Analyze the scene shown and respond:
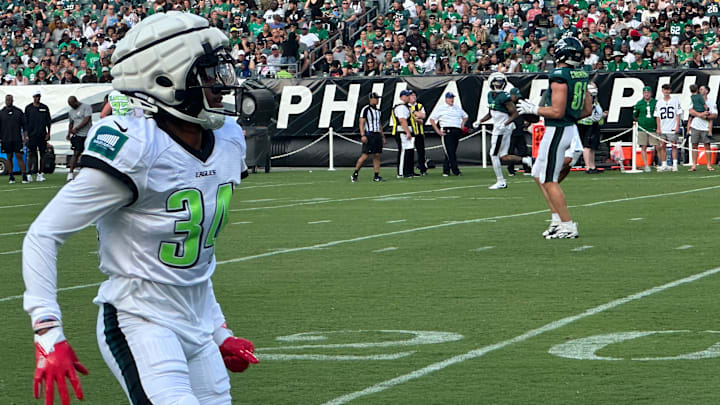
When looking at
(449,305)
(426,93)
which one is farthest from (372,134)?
(449,305)

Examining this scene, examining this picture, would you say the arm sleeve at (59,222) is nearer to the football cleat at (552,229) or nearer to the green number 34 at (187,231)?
the green number 34 at (187,231)

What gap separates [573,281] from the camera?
996 centimetres

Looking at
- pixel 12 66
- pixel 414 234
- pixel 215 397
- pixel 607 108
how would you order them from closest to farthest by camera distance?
pixel 215 397 < pixel 414 234 < pixel 607 108 < pixel 12 66

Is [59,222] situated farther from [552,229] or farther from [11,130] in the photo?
[11,130]

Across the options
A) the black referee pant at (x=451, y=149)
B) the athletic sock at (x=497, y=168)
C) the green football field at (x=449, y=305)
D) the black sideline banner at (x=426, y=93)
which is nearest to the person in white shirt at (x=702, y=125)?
the black sideline banner at (x=426, y=93)

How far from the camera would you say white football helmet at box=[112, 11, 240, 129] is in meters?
4.10

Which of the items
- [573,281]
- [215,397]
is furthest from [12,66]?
[215,397]

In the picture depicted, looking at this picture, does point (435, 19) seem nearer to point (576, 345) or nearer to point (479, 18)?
point (479, 18)

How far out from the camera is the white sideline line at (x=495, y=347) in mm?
6137

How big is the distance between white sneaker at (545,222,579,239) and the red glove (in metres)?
9.15

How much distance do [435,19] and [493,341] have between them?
2719 cm

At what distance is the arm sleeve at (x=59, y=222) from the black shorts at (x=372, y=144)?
21102 mm

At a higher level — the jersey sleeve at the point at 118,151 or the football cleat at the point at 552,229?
the jersey sleeve at the point at 118,151

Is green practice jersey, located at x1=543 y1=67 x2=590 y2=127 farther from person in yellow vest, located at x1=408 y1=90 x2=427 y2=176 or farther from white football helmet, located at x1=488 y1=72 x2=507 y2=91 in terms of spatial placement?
person in yellow vest, located at x1=408 y1=90 x2=427 y2=176
